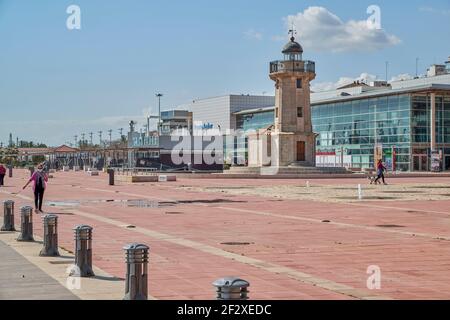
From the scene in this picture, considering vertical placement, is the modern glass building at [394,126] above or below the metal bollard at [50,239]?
above

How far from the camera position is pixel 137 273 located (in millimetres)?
8492

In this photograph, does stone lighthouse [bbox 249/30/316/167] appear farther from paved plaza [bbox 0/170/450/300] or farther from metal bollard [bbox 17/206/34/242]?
metal bollard [bbox 17/206/34/242]

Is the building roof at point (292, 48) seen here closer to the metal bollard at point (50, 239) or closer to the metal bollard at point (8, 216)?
the metal bollard at point (8, 216)

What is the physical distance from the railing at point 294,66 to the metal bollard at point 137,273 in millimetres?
63952

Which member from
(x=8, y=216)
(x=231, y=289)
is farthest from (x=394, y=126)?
(x=231, y=289)

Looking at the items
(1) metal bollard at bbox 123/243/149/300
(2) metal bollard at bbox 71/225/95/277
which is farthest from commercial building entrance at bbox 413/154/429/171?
(1) metal bollard at bbox 123/243/149/300

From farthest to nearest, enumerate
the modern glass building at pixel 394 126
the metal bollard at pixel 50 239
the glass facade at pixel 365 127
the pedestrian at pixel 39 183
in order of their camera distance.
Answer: the glass facade at pixel 365 127
the modern glass building at pixel 394 126
the pedestrian at pixel 39 183
the metal bollard at pixel 50 239

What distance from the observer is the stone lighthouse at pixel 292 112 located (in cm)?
7081

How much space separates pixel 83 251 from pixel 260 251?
4.28m

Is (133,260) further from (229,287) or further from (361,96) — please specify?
(361,96)

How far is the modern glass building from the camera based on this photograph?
94125 millimetres

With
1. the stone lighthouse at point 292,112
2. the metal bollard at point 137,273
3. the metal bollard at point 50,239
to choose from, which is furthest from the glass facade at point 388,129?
the metal bollard at point 137,273

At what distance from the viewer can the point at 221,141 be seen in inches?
5226
